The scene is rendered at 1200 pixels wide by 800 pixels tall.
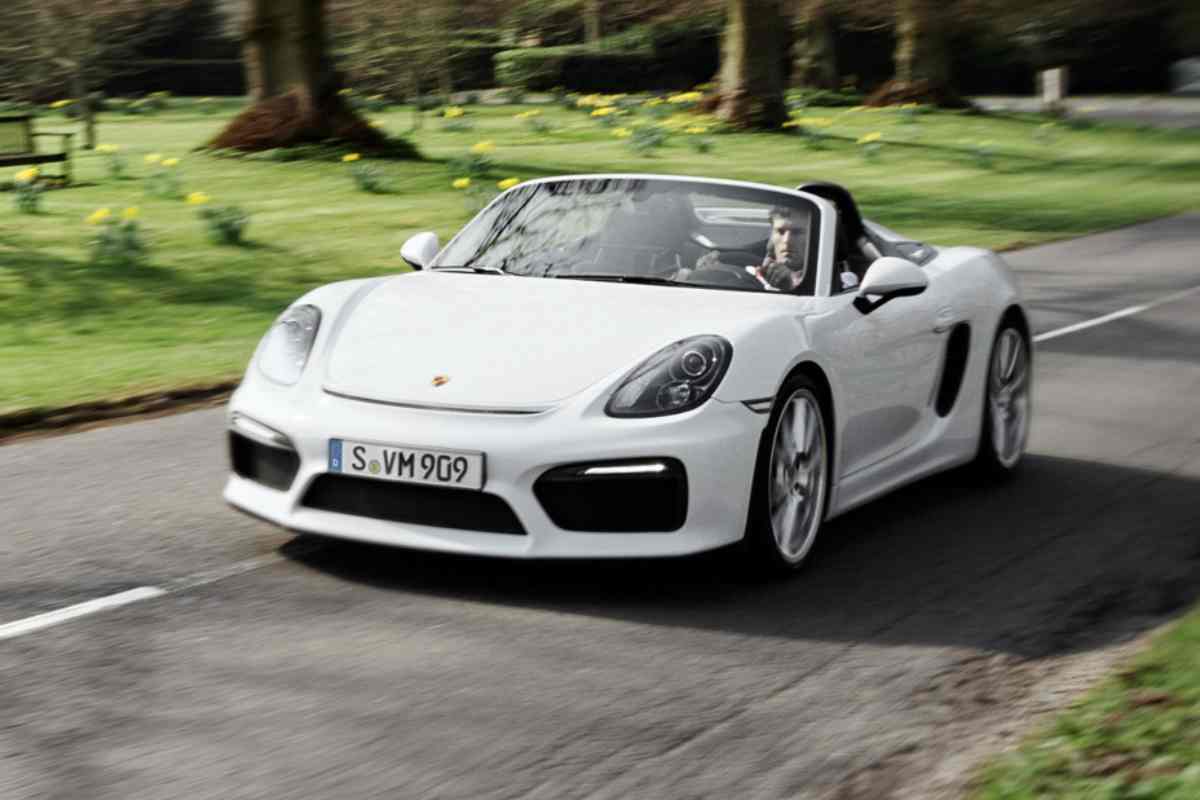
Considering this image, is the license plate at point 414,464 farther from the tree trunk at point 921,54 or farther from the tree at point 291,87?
the tree trunk at point 921,54

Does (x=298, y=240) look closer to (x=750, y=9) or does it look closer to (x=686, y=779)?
(x=686, y=779)

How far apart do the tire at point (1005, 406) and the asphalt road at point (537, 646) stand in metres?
0.13

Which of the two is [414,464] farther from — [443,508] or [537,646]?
[537,646]

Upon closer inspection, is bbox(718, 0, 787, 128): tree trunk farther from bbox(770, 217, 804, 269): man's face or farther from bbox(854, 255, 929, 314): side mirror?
bbox(854, 255, 929, 314): side mirror

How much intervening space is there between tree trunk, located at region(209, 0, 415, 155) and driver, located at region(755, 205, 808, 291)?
17.0 metres

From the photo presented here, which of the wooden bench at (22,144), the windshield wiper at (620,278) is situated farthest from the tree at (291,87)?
the windshield wiper at (620,278)

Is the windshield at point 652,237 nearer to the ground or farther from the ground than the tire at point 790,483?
farther from the ground

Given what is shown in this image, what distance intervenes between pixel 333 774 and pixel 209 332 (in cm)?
874

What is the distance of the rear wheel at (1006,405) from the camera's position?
26.2 feet

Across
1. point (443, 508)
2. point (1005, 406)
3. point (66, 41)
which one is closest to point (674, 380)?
point (443, 508)

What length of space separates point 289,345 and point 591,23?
152ft

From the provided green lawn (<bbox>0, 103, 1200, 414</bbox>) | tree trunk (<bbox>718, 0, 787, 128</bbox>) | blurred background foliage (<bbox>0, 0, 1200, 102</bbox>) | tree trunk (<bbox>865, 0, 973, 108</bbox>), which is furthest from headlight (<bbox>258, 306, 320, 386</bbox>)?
tree trunk (<bbox>865, 0, 973, 108</bbox>)

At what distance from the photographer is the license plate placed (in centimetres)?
566

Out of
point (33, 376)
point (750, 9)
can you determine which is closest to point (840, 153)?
point (750, 9)
